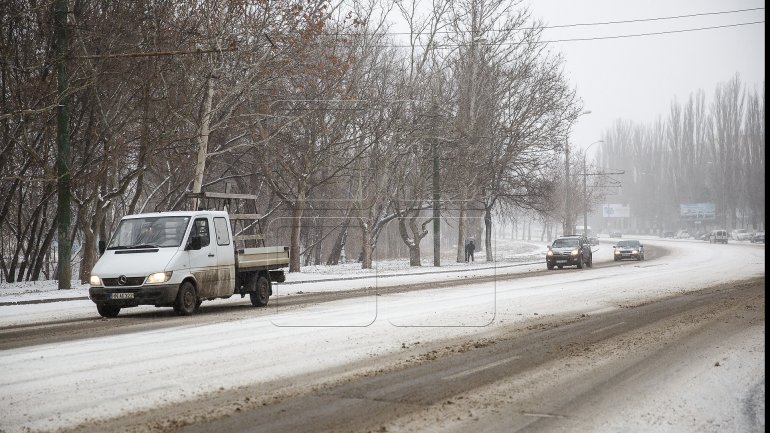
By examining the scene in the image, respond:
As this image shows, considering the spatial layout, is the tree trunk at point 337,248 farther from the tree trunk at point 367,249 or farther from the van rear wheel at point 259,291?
the van rear wheel at point 259,291

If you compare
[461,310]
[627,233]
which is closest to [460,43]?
[461,310]

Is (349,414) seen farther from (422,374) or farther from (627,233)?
(627,233)

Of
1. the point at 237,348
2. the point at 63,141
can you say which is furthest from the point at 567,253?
the point at 237,348

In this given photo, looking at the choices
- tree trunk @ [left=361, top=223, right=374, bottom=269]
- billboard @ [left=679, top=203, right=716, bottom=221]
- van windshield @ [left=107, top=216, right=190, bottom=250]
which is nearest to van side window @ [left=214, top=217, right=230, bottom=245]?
van windshield @ [left=107, top=216, right=190, bottom=250]

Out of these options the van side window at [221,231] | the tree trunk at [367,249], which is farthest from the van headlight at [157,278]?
the tree trunk at [367,249]

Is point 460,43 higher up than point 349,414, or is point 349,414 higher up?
point 460,43

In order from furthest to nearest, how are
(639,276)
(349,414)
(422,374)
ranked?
(639,276)
(422,374)
(349,414)

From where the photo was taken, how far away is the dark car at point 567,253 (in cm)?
4488

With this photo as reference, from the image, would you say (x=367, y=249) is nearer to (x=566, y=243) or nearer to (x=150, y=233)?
(x=566, y=243)

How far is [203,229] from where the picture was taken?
61.5ft

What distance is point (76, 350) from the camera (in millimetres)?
12469

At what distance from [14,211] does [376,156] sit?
52.8 feet

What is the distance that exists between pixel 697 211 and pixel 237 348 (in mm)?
129866

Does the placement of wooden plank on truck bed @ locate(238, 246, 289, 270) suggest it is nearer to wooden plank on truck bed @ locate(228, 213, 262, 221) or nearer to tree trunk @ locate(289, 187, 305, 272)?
wooden plank on truck bed @ locate(228, 213, 262, 221)
